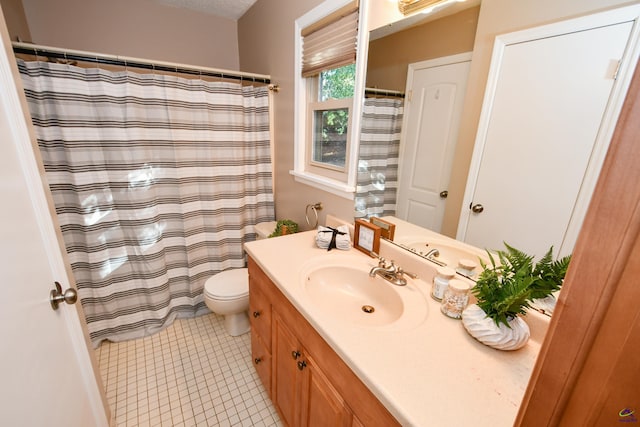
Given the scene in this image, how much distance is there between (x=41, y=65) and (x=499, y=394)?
2.36 m

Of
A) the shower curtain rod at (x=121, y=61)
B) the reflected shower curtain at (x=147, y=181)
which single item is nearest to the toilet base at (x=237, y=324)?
the reflected shower curtain at (x=147, y=181)

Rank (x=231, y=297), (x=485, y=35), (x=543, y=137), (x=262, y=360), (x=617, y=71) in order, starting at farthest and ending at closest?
(x=231, y=297)
(x=262, y=360)
(x=485, y=35)
(x=543, y=137)
(x=617, y=71)

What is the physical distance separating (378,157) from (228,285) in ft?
4.37

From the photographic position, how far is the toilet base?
1.98 meters

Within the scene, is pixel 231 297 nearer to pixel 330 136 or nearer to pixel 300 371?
pixel 300 371

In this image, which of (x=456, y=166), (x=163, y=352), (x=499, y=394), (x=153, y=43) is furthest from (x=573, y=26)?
(x=153, y=43)

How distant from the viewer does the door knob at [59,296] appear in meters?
0.86

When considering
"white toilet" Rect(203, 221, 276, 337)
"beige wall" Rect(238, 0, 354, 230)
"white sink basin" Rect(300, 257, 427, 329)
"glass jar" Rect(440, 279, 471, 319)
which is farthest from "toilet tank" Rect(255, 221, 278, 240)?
"glass jar" Rect(440, 279, 471, 319)

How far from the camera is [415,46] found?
1150 millimetres

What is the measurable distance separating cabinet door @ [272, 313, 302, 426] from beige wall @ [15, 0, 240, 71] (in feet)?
8.02

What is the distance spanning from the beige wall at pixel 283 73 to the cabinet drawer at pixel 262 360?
796 millimetres

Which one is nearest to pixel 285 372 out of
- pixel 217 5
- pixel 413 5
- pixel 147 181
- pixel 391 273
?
pixel 391 273

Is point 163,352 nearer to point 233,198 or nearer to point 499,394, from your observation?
point 233,198

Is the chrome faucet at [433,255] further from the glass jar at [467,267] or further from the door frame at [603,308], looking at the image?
the door frame at [603,308]
